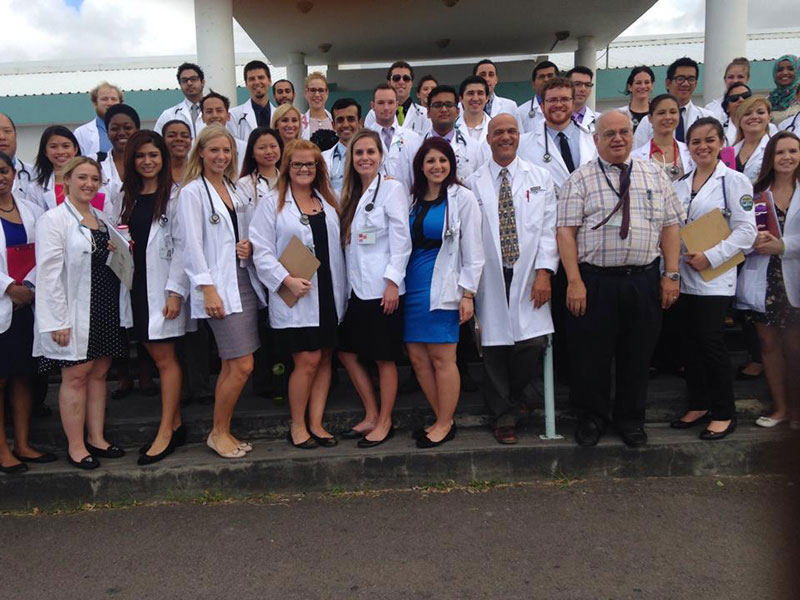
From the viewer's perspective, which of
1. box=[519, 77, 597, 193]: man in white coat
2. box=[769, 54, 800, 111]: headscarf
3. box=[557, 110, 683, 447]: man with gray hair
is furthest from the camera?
box=[769, 54, 800, 111]: headscarf

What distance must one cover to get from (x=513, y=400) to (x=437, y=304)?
975 millimetres

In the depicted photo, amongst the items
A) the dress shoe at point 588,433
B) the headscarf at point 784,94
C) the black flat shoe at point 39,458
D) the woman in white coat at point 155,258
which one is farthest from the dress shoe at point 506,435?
the headscarf at point 784,94

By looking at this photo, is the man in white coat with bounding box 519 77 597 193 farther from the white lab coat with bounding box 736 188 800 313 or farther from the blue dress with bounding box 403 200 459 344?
the white lab coat with bounding box 736 188 800 313

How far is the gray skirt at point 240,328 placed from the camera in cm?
428

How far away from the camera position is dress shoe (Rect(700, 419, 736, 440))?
4422mm

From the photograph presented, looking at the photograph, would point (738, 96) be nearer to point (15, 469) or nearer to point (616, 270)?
point (616, 270)

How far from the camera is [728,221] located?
447cm

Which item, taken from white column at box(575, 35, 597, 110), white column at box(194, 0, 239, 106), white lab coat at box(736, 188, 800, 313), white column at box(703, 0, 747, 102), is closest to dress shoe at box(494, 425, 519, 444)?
white lab coat at box(736, 188, 800, 313)

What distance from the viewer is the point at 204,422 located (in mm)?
4785

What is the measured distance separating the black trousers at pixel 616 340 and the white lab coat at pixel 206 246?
7.49 ft

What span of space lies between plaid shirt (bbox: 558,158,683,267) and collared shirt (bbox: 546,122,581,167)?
2.27 ft

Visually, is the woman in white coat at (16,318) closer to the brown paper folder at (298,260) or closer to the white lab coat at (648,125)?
the brown paper folder at (298,260)

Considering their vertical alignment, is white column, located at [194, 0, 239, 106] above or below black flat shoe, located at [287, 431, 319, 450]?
above

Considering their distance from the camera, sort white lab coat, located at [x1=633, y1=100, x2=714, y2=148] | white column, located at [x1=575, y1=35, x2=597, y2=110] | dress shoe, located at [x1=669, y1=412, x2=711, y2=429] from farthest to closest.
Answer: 1. white column, located at [x1=575, y1=35, x2=597, y2=110]
2. white lab coat, located at [x1=633, y1=100, x2=714, y2=148]
3. dress shoe, located at [x1=669, y1=412, x2=711, y2=429]
